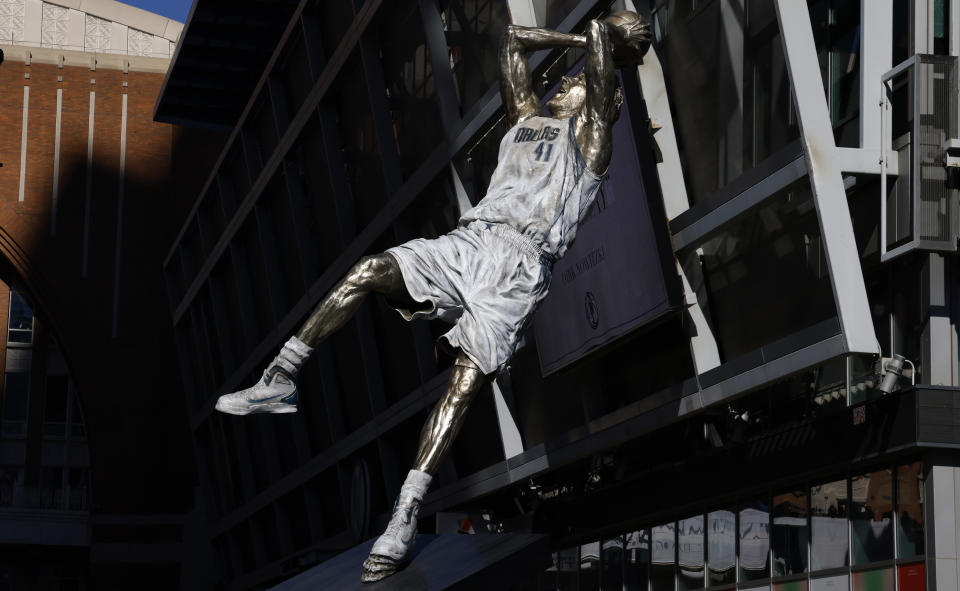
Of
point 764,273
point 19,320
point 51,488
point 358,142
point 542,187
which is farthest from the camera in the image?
point 19,320

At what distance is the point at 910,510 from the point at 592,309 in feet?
16.8

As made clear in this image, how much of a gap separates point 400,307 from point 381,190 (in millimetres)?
18246

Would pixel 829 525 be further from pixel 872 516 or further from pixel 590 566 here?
pixel 590 566

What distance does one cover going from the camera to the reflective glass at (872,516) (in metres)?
13.3

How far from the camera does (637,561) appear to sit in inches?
733

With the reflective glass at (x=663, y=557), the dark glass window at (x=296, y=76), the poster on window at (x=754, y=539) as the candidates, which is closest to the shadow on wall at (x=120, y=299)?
the dark glass window at (x=296, y=76)

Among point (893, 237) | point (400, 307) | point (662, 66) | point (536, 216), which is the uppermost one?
point (662, 66)

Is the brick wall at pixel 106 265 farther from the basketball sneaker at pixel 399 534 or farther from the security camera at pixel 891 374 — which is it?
the basketball sneaker at pixel 399 534

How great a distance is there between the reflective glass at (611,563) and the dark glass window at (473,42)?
679 cm

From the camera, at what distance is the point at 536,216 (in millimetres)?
7297

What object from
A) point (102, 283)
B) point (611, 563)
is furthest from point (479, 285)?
point (102, 283)

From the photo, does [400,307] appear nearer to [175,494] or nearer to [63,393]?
[175,494]

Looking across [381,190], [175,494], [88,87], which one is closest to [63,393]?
[175,494]

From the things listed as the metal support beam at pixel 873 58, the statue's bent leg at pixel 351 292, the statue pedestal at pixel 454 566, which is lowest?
the statue pedestal at pixel 454 566
